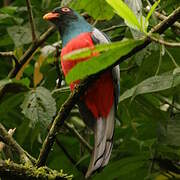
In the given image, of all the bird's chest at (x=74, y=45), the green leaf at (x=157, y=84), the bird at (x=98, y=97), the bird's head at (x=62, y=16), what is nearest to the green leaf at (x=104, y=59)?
the green leaf at (x=157, y=84)

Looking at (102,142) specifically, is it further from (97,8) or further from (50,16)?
(50,16)

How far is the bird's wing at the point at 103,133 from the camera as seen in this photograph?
288 centimetres

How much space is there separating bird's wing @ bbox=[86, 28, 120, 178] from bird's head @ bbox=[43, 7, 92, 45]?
0.29 m

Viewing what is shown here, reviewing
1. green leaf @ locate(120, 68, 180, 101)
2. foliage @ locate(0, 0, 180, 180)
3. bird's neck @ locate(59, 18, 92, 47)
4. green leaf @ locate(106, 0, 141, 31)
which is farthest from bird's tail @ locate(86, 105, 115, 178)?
green leaf @ locate(106, 0, 141, 31)

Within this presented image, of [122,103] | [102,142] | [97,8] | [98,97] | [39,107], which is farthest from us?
[122,103]

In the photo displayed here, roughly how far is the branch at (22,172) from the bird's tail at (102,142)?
273 millimetres

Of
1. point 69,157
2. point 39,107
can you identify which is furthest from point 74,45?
point 69,157

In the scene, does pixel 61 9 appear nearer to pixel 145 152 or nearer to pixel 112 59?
pixel 145 152

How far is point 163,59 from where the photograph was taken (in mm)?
3436

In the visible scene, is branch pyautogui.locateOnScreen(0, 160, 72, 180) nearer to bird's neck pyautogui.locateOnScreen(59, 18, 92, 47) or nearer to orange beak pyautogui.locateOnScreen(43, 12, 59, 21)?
bird's neck pyautogui.locateOnScreen(59, 18, 92, 47)

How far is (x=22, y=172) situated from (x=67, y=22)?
5.41 feet

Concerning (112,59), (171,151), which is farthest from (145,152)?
(112,59)

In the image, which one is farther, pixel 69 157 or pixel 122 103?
pixel 69 157

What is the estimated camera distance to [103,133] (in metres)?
3.15
